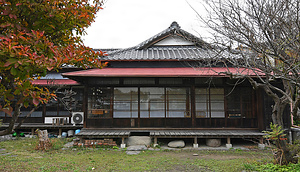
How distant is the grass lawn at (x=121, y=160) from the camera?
588cm

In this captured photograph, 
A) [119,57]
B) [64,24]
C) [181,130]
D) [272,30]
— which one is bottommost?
[181,130]

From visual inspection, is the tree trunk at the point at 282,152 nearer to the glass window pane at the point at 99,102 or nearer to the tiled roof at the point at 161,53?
the tiled roof at the point at 161,53

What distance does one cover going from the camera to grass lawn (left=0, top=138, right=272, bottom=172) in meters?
5.88

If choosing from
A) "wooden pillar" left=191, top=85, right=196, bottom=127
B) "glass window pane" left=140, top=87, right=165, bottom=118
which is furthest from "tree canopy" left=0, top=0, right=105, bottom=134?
Answer: "wooden pillar" left=191, top=85, right=196, bottom=127

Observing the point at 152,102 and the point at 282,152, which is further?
the point at 152,102

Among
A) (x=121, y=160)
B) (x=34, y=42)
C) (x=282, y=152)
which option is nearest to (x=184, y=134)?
(x=121, y=160)

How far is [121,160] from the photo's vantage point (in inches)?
264

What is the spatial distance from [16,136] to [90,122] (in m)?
4.84

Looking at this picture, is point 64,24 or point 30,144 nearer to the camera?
point 64,24

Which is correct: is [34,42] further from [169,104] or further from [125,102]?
[169,104]

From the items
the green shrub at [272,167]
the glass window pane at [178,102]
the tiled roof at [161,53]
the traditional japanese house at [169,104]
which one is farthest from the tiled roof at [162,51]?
the green shrub at [272,167]

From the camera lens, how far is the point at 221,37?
579cm

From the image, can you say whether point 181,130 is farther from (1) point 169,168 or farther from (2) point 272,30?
(2) point 272,30

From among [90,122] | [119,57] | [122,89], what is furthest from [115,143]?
[119,57]
